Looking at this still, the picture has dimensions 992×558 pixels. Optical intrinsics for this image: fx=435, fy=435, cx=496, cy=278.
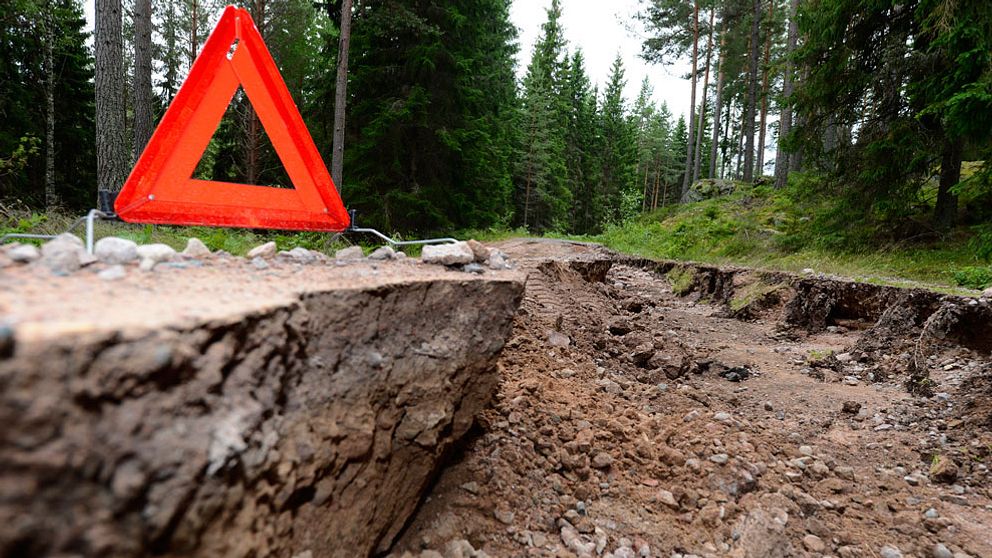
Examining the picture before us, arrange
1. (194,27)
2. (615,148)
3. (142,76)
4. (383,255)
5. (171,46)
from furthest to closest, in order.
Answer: (615,148)
(171,46)
(194,27)
(142,76)
(383,255)

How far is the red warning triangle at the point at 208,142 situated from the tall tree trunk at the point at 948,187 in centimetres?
1092

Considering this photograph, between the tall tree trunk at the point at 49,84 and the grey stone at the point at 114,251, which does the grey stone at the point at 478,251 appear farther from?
the tall tree trunk at the point at 49,84

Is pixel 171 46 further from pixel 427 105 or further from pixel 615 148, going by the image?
pixel 615 148

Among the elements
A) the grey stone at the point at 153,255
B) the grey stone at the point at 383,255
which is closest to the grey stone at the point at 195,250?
the grey stone at the point at 153,255

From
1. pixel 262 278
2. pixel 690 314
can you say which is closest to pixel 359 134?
pixel 690 314

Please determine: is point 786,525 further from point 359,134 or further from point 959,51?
point 359,134

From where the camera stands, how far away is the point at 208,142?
2203 millimetres

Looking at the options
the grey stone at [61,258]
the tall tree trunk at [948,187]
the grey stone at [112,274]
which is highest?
the tall tree trunk at [948,187]

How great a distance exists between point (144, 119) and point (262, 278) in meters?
7.49

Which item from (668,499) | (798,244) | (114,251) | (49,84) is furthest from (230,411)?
(49,84)

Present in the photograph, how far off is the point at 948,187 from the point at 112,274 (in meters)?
11.9

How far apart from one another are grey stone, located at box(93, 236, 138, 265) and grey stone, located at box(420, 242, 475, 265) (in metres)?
1.27

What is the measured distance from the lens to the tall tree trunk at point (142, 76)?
6672 millimetres

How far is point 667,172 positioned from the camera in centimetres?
4316
